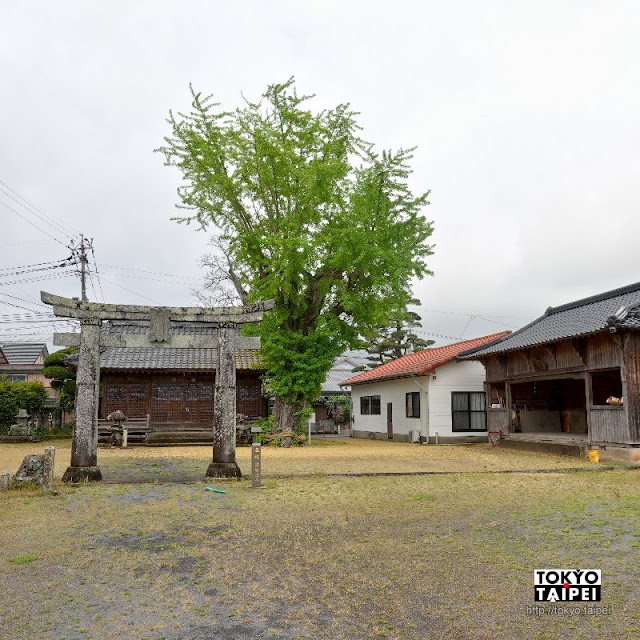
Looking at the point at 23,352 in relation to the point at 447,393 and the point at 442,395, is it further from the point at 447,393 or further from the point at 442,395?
the point at 447,393

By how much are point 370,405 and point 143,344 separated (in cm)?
2204

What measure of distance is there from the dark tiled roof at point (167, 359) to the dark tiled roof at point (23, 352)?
2750 cm

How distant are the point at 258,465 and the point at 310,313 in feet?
44.5

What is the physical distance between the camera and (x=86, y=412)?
12.7m

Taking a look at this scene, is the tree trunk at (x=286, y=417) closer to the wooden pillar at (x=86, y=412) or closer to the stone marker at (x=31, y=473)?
the wooden pillar at (x=86, y=412)

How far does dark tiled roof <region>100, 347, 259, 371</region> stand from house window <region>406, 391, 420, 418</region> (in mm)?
7621

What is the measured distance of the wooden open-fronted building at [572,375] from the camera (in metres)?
16.4

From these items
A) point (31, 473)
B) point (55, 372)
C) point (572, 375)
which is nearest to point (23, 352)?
point (55, 372)

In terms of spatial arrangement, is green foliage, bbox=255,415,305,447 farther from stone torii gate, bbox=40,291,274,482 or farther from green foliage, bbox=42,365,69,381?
stone torii gate, bbox=40,291,274,482

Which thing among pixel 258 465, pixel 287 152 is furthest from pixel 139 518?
pixel 287 152

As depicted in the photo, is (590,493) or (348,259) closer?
(590,493)

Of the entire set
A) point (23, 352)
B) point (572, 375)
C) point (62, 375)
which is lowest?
point (572, 375)

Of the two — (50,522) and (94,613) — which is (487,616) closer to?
(94,613)

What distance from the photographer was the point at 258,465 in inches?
469
